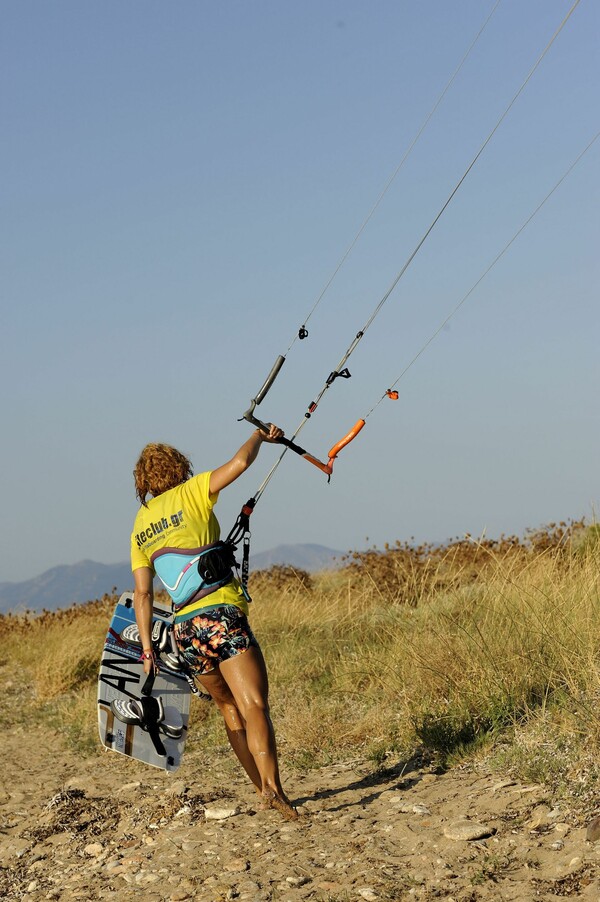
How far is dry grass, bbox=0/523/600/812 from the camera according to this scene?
6.22 meters

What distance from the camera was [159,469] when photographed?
231 inches

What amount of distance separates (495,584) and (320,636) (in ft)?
9.89

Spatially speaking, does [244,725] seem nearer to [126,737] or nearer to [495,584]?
[126,737]

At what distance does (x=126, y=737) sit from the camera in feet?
23.1

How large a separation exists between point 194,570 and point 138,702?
5.64 ft

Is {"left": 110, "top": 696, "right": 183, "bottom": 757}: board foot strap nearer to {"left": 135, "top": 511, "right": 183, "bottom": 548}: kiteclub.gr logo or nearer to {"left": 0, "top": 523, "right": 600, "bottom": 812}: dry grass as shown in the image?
{"left": 0, "top": 523, "right": 600, "bottom": 812}: dry grass

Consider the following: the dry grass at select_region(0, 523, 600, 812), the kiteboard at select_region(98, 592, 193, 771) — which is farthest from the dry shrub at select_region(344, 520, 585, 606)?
the kiteboard at select_region(98, 592, 193, 771)

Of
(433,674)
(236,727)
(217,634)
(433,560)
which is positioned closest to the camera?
(217,634)

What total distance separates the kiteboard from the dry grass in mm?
897

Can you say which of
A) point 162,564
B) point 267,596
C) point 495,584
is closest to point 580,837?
point 162,564

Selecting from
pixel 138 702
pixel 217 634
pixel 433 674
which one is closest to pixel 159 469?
pixel 217 634

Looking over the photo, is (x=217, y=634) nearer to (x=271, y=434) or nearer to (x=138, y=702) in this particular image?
(x=271, y=434)

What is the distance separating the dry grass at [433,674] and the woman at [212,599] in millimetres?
1436

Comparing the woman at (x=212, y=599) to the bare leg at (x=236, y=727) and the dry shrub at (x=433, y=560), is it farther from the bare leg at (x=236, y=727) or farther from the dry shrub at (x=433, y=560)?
the dry shrub at (x=433, y=560)
